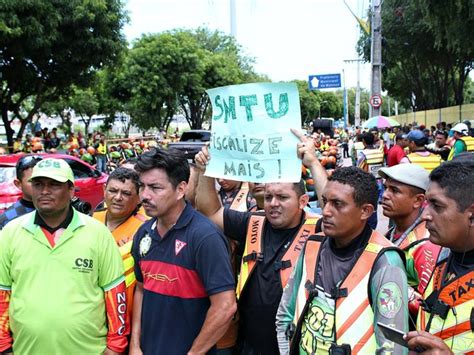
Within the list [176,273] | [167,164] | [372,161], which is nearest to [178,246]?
[176,273]

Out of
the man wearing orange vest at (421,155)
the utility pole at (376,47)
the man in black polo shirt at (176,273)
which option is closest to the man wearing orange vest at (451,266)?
the man in black polo shirt at (176,273)

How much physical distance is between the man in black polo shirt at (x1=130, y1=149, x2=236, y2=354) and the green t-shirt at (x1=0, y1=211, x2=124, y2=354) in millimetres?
219

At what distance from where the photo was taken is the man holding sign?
296cm

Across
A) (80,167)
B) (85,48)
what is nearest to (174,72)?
(85,48)

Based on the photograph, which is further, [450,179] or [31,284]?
[31,284]

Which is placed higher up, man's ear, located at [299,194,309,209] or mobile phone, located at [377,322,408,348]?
man's ear, located at [299,194,309,209]

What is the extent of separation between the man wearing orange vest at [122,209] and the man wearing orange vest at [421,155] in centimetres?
464

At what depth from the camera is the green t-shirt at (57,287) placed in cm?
271

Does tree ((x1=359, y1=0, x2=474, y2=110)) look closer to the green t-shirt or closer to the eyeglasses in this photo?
the eyeglasses

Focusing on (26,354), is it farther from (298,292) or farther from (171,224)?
(298,292)

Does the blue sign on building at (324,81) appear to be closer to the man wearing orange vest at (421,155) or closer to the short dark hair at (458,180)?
the man wearing orange vest at (421,155)

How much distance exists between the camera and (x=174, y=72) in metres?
33.7

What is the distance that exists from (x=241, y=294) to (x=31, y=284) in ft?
3.85

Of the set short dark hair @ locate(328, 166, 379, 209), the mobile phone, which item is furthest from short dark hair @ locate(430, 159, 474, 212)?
the mobile phone
